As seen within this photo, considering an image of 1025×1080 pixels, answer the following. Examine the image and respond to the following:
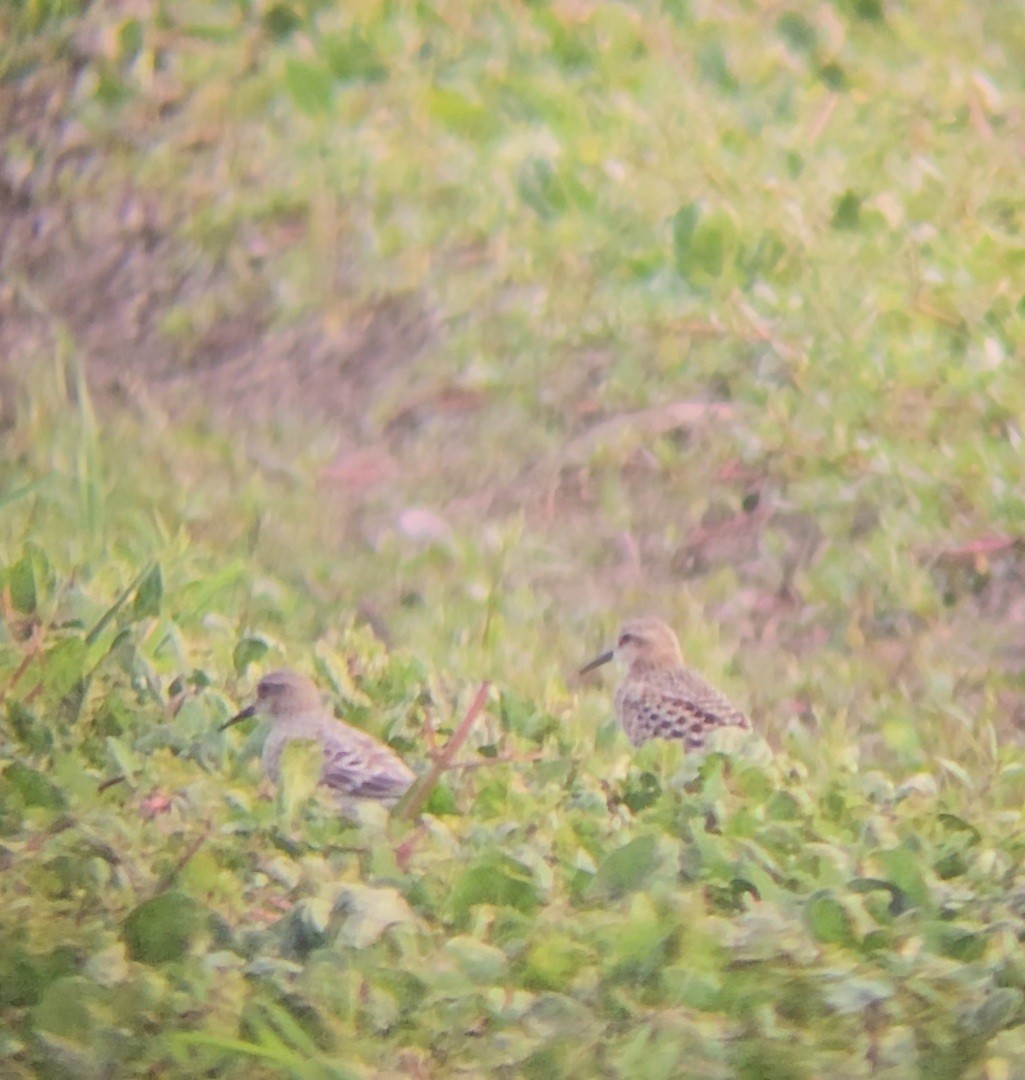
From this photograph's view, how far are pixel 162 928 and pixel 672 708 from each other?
1.00m

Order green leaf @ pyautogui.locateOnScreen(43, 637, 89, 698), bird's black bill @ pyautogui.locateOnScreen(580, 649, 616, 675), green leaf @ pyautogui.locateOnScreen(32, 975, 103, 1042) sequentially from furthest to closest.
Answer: bird's black bill @ pyautogui.locateOnScreen(580, 649, 616, 675), green leaf @ pyautogui.locateOnScreen(43, 637, 89, 698), green leaf @ pyautogui.locateOnScreen(32, 975, 103, 1042)

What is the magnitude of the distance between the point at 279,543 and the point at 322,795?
681 mm

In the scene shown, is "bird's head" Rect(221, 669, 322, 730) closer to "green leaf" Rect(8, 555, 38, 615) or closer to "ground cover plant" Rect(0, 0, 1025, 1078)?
"ground cover plant" Rect(0, 0, 1025, 1078)

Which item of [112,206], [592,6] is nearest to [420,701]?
[112,206]

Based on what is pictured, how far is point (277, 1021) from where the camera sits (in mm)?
2895

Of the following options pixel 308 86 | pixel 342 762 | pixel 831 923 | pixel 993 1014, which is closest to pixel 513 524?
pixel 342 762

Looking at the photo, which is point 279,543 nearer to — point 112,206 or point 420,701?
point 420,701

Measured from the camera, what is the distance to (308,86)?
4.64 meters

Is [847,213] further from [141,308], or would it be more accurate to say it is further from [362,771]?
[362,771]

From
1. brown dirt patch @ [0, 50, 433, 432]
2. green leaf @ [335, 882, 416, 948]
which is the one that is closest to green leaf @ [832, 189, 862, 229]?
brown dirt patch @ [0, 50, 433, 432]

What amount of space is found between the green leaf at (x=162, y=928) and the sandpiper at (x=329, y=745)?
0.39 meters

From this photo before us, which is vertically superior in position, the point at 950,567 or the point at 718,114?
the point at 718,114

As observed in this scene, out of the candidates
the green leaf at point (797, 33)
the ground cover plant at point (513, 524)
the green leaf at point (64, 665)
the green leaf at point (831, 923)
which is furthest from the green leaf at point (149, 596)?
the green leaf at point (797, 33)

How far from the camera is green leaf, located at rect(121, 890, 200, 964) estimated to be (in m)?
3.00
